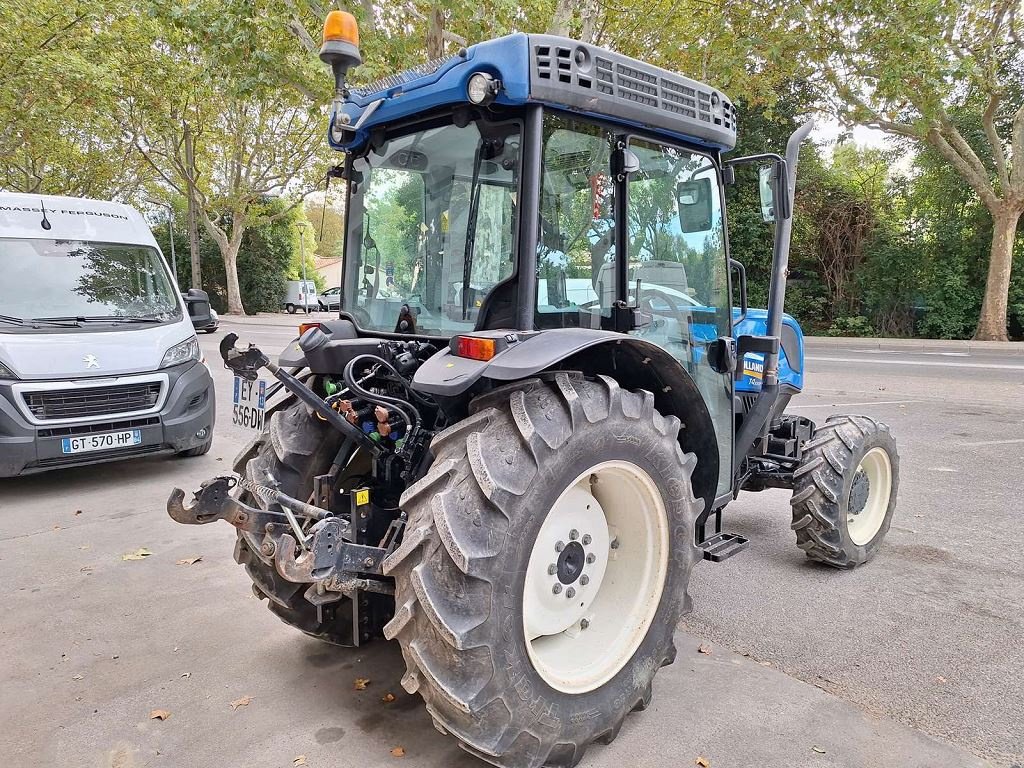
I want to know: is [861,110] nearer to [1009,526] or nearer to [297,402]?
[1009,526]

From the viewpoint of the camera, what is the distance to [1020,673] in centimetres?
298

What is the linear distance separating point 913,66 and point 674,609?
563 inches

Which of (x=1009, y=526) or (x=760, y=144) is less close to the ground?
(x=760, y=144)

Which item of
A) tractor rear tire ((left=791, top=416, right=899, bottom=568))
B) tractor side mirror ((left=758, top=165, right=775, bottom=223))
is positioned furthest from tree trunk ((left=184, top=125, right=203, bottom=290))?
tractor rear tire ((left=791, top=416, right=899, bottom=568))

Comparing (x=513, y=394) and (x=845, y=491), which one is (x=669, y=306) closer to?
(x=513, y=394)

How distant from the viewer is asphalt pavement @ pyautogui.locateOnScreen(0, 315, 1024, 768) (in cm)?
252

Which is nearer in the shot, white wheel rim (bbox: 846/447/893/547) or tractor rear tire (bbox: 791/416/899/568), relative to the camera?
tractor rear tire (bbox: 791/416/899/568)

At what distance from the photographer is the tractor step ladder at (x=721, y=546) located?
3.16 meters

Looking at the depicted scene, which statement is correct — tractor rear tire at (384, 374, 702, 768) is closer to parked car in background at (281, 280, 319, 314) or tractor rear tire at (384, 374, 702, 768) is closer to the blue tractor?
the blue tractor

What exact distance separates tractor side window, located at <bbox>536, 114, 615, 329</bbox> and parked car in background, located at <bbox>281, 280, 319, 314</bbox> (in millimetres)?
35985

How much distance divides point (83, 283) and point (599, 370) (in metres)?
5.69

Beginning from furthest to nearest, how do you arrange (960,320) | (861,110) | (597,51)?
(960,320) < (861,110) < (597,51)

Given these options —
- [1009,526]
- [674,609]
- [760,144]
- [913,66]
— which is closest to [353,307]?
[674,609]

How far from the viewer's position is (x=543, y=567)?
8.18 feet
